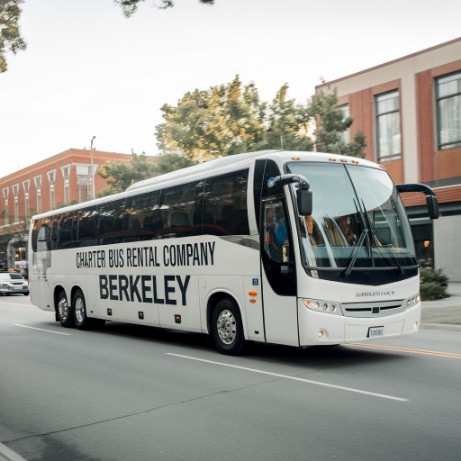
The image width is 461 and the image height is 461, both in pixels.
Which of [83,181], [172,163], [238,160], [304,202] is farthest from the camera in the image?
[83,181]

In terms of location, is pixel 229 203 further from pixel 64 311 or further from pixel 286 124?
pixel 286 124

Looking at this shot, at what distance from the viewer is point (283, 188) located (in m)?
9.88

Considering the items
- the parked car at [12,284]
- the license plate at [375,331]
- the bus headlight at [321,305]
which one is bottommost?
the parked car at [12,284]

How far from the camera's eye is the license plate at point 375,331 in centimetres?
961

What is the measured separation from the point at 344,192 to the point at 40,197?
68.8 meters

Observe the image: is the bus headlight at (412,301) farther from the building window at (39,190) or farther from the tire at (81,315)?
the building window at (39,190)

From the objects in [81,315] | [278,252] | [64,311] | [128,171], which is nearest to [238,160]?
[278,252]

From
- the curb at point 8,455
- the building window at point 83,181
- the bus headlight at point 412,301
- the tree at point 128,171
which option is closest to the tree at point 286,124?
the tree at point 128,171

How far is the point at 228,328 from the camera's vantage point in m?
11.1

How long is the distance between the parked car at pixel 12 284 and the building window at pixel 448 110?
2422 cm

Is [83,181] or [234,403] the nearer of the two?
[234,403]

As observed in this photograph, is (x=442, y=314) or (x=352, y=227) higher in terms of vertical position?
(x=352, y=227)

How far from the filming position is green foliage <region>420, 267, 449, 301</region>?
73.3 ft

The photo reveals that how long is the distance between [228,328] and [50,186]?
6495 cm
